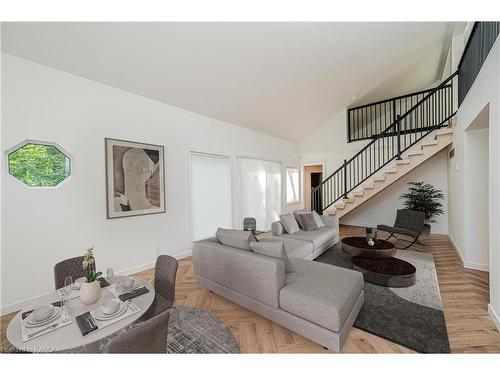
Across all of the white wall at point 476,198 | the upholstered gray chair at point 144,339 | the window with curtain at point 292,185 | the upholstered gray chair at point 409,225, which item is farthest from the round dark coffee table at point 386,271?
the window with curtain at point 292,185

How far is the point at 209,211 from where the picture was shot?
176 inches

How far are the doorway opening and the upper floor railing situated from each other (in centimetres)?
471

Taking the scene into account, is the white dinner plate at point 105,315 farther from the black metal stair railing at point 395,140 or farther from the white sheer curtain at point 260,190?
the black metal stair railing at point 395,140

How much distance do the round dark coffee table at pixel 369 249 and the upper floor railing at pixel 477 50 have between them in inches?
102

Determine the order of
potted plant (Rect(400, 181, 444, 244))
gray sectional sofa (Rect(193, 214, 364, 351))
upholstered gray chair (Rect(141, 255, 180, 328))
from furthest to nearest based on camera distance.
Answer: potted plant (Rect(400, 181, 444, 244)) < upholstered gray chair (Rect(141, 255, 180, 328)) < gray sectional sofa (Rect(193, 214, 364, 351))

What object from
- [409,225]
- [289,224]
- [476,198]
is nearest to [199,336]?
[289,224]

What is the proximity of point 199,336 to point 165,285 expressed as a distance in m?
0.55

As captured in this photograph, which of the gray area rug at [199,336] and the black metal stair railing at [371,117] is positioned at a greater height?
the black metal stair railing at [371,117]

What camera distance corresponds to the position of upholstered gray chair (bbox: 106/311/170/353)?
3.07 feet

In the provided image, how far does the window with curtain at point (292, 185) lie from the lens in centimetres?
692

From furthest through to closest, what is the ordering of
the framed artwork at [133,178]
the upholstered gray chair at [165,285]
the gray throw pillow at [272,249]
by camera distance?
the framed artwork at [133,178] → the gray throw pillow at [272,249] → the upholstered gray chair at [165,285]

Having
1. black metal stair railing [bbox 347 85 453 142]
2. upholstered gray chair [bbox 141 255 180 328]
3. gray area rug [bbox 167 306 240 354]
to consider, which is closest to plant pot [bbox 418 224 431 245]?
black metal stair railing [bbox 347 85 453 142]

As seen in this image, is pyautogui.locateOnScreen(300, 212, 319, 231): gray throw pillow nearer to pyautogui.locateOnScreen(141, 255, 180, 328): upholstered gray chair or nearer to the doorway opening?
pyautogui.locateOnScreen(141, 255, 180, 328): upholstered gray chair
